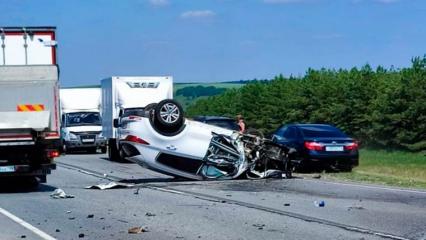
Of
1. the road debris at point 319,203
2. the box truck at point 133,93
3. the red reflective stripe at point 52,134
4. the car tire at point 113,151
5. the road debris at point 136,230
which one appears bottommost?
the road debris at point 319,203

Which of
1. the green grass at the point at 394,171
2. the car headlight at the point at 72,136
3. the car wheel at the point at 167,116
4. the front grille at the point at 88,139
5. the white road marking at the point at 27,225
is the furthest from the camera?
the front grille at the point at 88,139

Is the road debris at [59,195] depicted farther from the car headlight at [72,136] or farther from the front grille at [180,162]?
the car headlight at [72,136]

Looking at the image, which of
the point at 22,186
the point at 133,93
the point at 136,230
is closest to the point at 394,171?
the point at 22,186

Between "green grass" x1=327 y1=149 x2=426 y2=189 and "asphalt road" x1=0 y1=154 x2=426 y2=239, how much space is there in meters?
1.70

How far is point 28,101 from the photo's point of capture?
733 inches

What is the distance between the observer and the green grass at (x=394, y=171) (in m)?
21.5

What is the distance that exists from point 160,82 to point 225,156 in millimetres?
14124

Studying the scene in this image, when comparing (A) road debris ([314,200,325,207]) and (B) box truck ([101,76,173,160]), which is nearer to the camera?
(A) road debris ([314,200,325,207])

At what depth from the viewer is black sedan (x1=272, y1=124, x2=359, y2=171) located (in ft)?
78.9

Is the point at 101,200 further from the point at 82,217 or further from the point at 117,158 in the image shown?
the point at 117,158

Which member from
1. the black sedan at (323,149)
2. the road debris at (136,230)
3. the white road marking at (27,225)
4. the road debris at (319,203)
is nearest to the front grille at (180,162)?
the black sedan at (323,149)

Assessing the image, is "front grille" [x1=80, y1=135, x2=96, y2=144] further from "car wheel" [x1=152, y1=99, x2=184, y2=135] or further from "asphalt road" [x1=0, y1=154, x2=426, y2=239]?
"car wheel" [x1=152, y1=99, x2=184, y2=135]

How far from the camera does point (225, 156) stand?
2059 cm

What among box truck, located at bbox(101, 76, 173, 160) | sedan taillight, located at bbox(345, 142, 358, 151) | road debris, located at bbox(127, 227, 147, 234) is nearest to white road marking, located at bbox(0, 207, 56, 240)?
road debris, located at bbox(127, 227, 147, 234)
